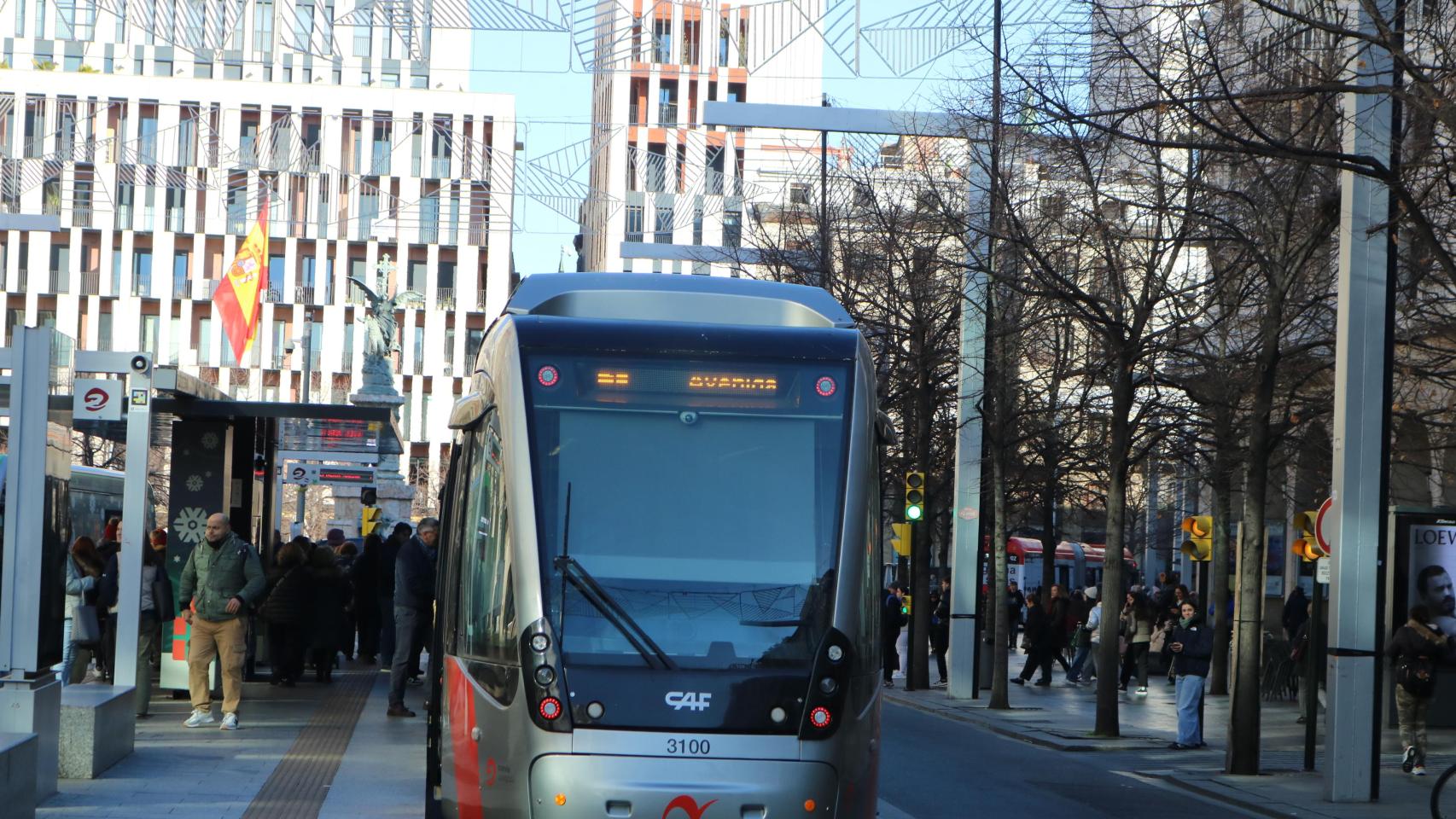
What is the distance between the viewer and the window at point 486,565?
8820 millimetres

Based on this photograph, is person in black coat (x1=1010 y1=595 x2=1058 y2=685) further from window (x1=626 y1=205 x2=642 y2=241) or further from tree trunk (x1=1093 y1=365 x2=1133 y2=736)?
tree trunk (x1=1093 y1=365 x2=1133 y2=736)

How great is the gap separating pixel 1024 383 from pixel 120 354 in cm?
1627

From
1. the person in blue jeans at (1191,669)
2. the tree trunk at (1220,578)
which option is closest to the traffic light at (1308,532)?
the person in blue jeans at (1191,669)

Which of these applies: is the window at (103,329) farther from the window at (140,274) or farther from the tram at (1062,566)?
the tram at (1062,566)

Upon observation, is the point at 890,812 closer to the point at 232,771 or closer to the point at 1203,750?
the point at 232,771

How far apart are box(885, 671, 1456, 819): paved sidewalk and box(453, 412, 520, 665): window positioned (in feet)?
26.8

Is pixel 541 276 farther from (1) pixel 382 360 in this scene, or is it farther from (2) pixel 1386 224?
(1) pixel 382 360

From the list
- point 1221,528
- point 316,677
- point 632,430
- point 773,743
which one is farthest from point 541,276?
point 1221,528

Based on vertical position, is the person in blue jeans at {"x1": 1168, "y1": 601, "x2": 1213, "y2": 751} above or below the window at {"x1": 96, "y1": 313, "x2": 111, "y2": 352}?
below

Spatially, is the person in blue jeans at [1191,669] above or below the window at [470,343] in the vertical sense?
below

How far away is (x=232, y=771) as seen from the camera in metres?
13.3

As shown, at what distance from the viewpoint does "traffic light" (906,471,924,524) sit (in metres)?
26.8

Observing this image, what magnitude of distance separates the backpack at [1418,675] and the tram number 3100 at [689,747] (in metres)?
11.0

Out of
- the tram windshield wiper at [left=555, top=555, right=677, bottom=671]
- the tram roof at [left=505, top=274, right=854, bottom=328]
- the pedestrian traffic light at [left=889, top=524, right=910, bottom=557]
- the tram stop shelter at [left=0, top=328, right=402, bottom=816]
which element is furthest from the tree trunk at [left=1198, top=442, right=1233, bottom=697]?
the tram windshield wiper at [left=555, top=555, right=677, bottom=671]
